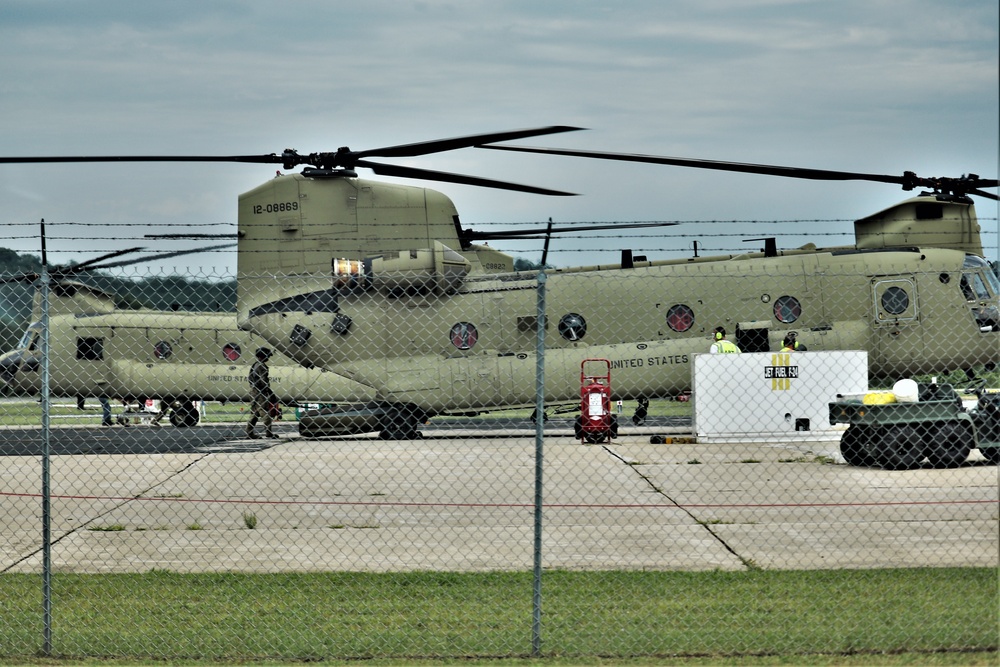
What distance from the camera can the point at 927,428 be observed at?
1443 centimetres

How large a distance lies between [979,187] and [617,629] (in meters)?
11.3

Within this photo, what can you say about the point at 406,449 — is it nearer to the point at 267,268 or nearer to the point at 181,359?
the point at 267,268

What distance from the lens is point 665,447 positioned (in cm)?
1908

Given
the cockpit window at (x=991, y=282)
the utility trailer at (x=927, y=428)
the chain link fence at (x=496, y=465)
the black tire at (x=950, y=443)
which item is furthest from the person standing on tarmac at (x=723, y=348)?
the black tire at (x=950, y=443)

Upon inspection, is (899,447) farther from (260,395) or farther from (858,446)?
(260,395)

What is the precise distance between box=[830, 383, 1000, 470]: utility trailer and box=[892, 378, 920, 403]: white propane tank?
0.36 feet

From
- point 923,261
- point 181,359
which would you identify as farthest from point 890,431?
point 181,359

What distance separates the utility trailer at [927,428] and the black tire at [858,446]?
30 mm

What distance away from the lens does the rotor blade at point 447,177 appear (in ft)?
56.0

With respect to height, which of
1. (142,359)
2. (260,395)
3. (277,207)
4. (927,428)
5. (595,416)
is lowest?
(595,416)

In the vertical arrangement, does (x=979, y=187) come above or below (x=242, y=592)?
above

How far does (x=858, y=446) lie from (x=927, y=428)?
917 mm

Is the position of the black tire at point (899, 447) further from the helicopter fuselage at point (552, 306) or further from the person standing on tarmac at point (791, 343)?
the helicopter fuselage at point (552, 306)

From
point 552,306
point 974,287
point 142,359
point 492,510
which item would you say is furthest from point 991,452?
point 142,359
